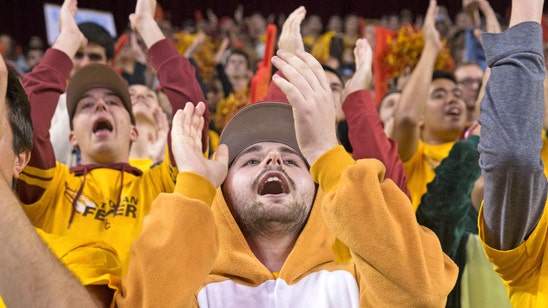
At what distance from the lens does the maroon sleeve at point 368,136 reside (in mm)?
2617

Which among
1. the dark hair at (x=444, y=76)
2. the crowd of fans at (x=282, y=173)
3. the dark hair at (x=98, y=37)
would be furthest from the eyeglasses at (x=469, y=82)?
the dark hair at (x=98, y=37)

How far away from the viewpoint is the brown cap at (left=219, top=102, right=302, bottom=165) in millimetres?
2408

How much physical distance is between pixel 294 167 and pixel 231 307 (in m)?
0.46

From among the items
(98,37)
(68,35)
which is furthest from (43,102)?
(98,37)

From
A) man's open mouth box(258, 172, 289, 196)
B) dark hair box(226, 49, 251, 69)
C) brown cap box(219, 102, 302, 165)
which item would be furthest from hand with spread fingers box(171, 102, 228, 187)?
dark hair box(226, 49, 251, 69)

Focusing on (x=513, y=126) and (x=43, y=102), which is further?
(x=43, y=102)

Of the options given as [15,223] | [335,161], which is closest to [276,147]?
[335,161]

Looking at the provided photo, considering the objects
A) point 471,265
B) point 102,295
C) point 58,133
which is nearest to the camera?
point 102,295

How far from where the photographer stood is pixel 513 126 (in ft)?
5.93

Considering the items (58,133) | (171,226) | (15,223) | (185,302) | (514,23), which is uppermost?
(514,23)

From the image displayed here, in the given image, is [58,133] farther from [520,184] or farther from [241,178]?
[520,184]

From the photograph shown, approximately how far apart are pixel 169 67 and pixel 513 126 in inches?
53.7

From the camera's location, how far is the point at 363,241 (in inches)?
70.8

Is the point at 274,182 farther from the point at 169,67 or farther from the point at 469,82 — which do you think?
the point at 469,82
